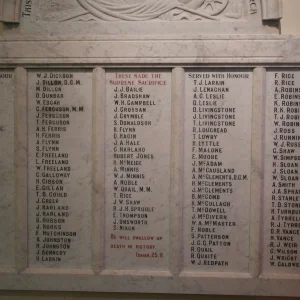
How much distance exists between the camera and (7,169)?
258 cm

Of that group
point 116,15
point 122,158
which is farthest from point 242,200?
point 116,15

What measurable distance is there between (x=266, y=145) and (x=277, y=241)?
0.65 meters

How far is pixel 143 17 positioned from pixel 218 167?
3.75 ft

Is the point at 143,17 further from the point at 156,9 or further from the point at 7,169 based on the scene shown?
the point at 7,169

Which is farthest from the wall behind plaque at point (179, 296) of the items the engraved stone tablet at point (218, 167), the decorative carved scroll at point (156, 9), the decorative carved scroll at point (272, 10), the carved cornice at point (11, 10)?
the carved cornice at point (11, 10)

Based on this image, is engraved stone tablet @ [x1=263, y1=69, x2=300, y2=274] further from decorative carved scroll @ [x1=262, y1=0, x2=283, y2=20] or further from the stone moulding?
decorative carved scroll @ [x1=262, y1=0, x2=283, y2=20]

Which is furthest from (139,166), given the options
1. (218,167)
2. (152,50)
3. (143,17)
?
(143,17)

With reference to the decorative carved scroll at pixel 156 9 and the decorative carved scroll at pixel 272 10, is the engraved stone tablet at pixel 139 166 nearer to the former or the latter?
the decorative carved scroll at pixel 156 9

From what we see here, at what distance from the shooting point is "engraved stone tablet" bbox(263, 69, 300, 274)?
8.15ft

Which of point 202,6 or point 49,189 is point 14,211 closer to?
point 49,189

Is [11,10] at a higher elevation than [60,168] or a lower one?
higher

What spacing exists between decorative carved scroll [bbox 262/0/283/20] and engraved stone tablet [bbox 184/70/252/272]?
40 cm

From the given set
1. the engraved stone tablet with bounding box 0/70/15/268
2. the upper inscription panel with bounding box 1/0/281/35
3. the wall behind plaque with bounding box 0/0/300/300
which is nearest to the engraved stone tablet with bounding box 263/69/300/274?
the wall behind plaque with bounding box 0/0/300/300

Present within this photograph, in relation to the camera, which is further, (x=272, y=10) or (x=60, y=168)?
(x=60, y=168)
